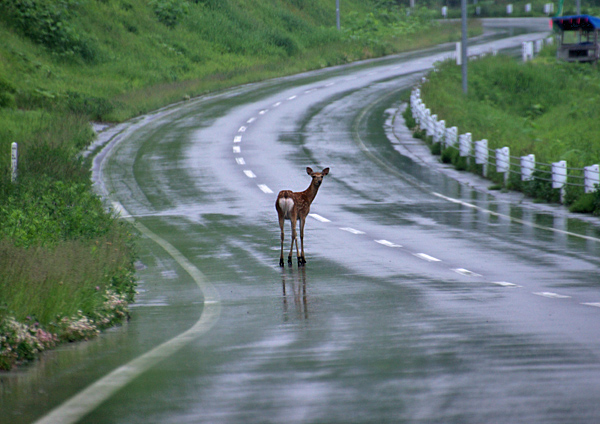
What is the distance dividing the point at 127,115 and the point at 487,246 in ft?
87.8

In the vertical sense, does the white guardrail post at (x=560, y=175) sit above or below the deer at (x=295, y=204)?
below

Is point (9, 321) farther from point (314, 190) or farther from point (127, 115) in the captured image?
point (127, 115)

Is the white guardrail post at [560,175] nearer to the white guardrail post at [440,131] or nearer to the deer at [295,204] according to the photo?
the white guardrail post at [440,131]

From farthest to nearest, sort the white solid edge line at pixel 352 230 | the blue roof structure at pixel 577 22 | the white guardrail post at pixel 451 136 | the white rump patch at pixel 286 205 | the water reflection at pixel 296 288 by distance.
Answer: the blue roof structure at pixel 577 22, the white guardrail post at pixel 451 136, the white solid edge line at pixel 352 230, the white rump patch at pixel 286 205, the water reflection at pixel 296 288

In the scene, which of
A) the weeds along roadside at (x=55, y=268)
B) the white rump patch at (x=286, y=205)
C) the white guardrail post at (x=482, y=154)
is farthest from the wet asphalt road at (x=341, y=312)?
the white rump patch at (x=286, y=205)

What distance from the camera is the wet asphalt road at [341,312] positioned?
22.6ft

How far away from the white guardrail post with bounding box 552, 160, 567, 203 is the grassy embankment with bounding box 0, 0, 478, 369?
11535mm

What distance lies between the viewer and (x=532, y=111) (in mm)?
47125

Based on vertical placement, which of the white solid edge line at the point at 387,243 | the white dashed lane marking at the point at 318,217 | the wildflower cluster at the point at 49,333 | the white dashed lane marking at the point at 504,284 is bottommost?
the white dashed lane marking at the point at 318,217

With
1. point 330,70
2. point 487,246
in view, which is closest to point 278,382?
point 487,246

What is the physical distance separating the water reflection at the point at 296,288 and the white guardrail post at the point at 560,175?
35.5 feet

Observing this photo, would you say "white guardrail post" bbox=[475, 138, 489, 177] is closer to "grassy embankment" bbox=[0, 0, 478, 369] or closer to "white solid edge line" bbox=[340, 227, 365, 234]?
"white solid edge line" bbox=[340, 227, 365, 234]

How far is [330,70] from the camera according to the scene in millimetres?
60531

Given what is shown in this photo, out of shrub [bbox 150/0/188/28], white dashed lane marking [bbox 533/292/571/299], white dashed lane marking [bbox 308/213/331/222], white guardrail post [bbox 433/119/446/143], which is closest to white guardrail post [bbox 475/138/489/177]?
white guardrail post [bbox 433/119/446/143]
